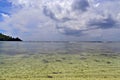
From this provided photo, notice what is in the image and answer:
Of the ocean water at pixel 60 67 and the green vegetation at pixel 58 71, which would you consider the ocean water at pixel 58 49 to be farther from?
the green vegetation at pixel 58 71

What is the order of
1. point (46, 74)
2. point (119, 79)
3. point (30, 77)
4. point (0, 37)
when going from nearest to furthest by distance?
point (119, 79) → point (30, 77) → point (46, 74) → point (0, 37)

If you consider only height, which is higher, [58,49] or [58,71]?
[58,49]

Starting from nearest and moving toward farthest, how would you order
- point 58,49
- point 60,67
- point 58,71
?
point 58,71, point 60,67, point 58,49

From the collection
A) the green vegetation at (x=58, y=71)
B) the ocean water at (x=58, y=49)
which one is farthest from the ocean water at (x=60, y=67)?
the ocean water at (x=58, y=49)

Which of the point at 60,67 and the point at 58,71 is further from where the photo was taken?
the point at 60,67

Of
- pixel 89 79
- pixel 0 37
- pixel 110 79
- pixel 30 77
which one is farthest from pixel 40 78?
pixel 0 37

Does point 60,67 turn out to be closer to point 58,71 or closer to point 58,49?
point 58,71

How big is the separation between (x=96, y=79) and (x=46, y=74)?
3696 mm

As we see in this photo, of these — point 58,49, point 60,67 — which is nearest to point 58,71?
point 60,67

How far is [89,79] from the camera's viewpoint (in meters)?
13.8

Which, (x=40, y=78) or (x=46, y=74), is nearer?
(x=40, y=78)

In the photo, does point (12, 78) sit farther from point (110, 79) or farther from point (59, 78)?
point (110, 79)

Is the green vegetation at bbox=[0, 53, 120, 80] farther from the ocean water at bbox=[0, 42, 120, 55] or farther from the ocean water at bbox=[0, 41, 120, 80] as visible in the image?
the ocean water at bbox=[0, 42, 120, 55]

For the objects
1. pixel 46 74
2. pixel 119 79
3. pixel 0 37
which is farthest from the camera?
pixel 0 37
